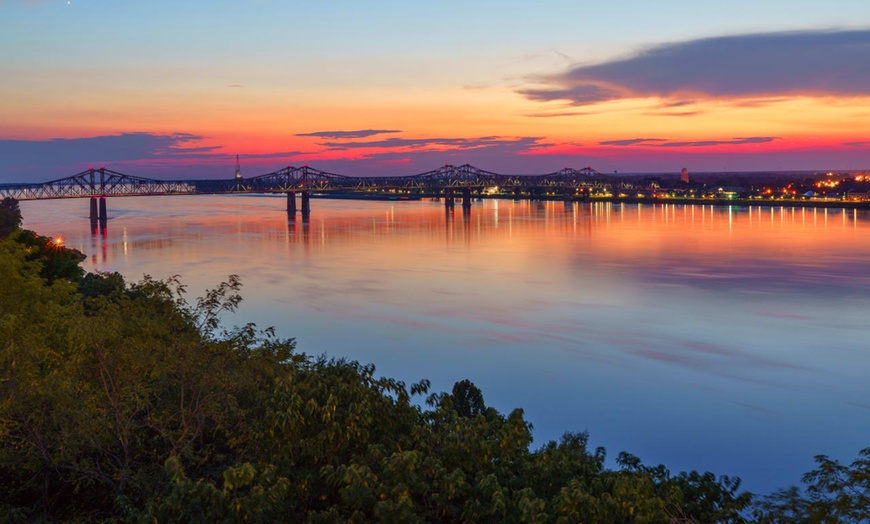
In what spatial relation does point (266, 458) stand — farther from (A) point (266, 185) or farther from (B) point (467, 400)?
(A) point (266, 185)

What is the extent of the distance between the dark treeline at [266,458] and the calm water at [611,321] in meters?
12.2

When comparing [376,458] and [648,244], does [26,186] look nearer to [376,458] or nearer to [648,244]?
[648,244]

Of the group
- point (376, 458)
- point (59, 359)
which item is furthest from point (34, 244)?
point (376, 458)

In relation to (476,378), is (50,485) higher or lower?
higher

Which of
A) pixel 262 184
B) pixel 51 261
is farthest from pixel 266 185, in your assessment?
pixel 51 261

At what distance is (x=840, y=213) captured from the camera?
137 m

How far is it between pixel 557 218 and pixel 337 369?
12198cm

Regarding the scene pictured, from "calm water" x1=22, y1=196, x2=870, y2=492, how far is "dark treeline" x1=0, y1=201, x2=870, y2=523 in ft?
40.1

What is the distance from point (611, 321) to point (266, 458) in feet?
112

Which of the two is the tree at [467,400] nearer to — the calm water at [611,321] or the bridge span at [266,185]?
the calm water at [611,321]

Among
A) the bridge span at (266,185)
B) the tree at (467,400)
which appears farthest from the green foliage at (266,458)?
the bridge span at (266,185)

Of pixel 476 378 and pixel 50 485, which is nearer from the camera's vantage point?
pixel 50 485

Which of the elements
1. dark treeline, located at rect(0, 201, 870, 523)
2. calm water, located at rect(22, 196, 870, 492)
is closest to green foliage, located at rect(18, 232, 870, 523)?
dark treeline, located at rect(0, 201, 870, 523)

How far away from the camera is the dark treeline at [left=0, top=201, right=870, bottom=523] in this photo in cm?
902
